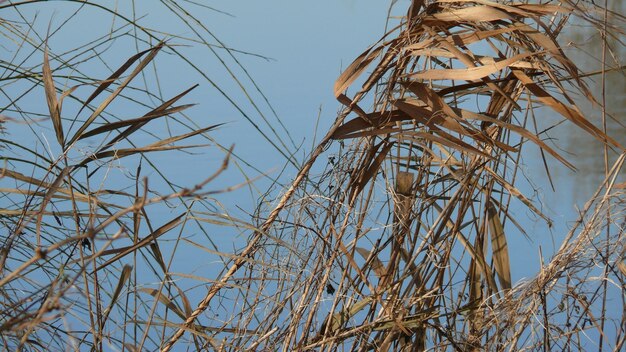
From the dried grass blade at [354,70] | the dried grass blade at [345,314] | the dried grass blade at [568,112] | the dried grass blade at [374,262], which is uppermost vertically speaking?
the dried grass blade at [354,70]

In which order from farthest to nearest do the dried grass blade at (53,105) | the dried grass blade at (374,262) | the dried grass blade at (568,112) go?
1. the dried grass blade at (374,262)
2. the dried grass blade at (568,112)
3. the dried grass blade at (53,105)

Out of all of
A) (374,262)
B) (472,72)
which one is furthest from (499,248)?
(472,72)

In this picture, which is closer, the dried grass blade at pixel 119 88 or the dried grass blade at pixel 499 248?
the dried grass blade at pixel 119 88

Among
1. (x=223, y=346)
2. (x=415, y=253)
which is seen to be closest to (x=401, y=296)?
(x=415, y=253)

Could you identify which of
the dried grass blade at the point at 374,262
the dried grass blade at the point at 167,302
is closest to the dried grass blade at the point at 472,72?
the dried grass blade at the point at 374,262

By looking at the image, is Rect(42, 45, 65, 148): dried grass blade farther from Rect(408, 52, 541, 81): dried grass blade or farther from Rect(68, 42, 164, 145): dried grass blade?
Rect(408, 52, 541, 81): dried grass blade

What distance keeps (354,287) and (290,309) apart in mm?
76

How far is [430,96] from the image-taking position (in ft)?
2.79

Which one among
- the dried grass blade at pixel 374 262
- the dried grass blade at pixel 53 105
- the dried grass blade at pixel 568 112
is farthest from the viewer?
the dried grass blade at pixel 374 262

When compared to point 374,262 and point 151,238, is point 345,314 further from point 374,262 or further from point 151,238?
point 151,238

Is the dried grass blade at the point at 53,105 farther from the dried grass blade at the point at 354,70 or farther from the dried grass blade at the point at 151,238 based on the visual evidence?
the dried grass blade at the point at 354,70

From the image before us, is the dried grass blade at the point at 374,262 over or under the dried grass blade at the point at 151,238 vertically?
over

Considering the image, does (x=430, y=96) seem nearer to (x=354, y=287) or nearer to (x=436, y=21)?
(x=436, y=21)

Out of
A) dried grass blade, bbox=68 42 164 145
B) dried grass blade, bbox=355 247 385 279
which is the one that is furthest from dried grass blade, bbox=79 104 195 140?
dried grass blade, bbox=355 247 385 279
